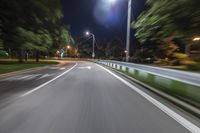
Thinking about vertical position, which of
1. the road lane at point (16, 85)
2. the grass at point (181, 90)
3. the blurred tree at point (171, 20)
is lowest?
the road lane at point (16, 85)

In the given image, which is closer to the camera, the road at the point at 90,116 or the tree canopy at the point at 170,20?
the road at the point at 90,116

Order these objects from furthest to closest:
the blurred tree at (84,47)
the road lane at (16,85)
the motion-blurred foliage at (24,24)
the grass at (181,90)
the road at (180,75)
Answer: the blurred tree at (84,47), the motion-blurred foliage at (24,24), the road lane at (16,85), the grass at (181,90), the road at (180,75)

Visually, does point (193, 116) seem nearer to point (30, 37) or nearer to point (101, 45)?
point (30, 37)

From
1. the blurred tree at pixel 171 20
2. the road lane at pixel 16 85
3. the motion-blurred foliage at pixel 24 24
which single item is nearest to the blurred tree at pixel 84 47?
the road lane at pixel 16 85

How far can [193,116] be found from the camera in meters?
6.93

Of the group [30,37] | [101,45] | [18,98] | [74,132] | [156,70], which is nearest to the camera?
[74,132]

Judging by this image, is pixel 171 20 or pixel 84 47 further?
pixel 84 47

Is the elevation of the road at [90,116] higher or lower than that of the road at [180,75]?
lower

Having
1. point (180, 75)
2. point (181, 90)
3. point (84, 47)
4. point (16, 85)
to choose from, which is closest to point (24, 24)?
point (16, 85)

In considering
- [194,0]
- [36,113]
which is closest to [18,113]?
[36,113]

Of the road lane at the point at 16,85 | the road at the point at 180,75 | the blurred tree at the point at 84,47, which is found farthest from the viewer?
the blurred tree at the point at 84,47

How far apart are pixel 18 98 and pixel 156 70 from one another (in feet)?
22.5

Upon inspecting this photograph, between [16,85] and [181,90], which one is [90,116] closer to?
[181,90]

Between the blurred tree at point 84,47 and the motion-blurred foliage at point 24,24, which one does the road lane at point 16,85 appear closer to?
the motion-blurred foliage at point 24,24
